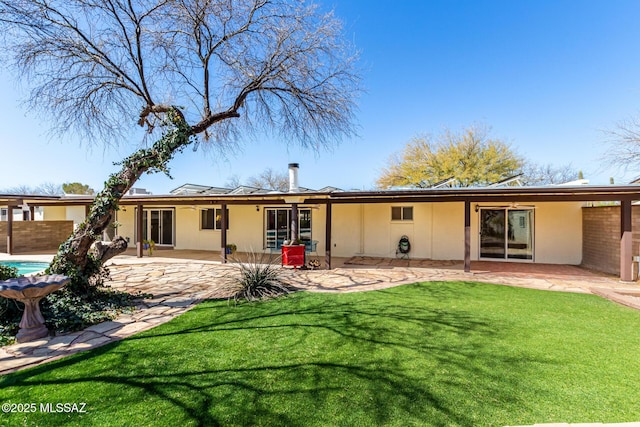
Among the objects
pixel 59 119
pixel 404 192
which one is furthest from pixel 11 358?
pixel 404 192

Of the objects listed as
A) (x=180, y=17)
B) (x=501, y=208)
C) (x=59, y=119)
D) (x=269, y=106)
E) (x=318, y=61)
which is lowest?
(x=501, y=208)

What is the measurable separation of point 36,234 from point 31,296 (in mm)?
14816

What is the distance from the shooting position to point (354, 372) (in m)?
3.32

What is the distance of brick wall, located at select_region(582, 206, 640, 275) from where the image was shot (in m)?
8.17

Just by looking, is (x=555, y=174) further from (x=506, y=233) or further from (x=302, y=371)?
(x=302, y=371)

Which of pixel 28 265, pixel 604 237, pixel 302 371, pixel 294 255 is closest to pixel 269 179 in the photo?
pixel 28 265

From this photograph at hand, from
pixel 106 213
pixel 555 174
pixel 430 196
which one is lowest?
pixel 106 213

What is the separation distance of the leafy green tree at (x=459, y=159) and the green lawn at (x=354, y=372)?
800 inches

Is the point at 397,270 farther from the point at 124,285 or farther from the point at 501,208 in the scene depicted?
the point at 124,285

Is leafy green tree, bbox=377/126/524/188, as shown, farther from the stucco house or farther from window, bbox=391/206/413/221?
window, bbox=391/206/413/221

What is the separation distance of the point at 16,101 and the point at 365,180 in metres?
27.7

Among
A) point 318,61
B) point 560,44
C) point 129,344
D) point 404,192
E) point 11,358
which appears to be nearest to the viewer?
point 11,358

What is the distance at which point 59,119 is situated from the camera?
6926 millimetres

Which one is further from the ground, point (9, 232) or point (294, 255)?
point (9, 232)
